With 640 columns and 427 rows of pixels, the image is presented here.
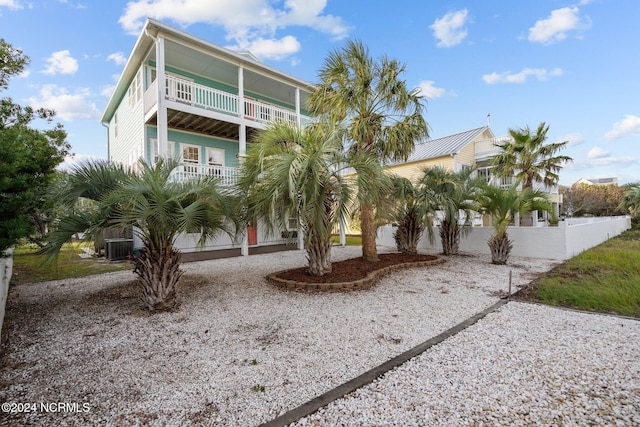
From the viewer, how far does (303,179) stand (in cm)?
568

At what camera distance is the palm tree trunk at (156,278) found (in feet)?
16.6

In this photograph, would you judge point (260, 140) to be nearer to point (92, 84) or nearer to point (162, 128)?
point (162, 128)

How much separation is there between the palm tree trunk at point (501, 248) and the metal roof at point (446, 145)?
9.56 m

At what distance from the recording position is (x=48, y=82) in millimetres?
11695

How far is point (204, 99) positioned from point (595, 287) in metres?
12.8

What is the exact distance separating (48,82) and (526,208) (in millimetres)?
18169

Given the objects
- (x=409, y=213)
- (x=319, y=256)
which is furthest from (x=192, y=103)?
(x=409, y=213)

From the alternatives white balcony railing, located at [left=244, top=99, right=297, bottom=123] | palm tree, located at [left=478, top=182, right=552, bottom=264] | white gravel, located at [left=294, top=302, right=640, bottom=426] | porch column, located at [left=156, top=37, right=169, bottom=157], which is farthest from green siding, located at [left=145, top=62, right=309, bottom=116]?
white gravel, located at [left=294, top=302, right=640, bottom=426]

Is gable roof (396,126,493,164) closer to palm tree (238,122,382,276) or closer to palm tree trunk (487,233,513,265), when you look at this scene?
palm tree trunk (487,233,513,265)

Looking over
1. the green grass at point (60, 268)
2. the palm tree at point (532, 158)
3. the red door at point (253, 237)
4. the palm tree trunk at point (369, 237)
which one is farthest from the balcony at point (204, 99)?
the palm tree at point (532, 158)

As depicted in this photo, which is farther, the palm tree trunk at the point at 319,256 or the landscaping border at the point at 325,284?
the palm tree trunk at the point at 319,256

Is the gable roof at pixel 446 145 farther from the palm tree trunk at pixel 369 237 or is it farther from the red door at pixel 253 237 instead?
the red door at pixel 253 237

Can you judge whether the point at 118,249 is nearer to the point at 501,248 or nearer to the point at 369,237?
the point at 369,237

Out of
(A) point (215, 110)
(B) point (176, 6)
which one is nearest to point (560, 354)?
(A) point (215, 110)
